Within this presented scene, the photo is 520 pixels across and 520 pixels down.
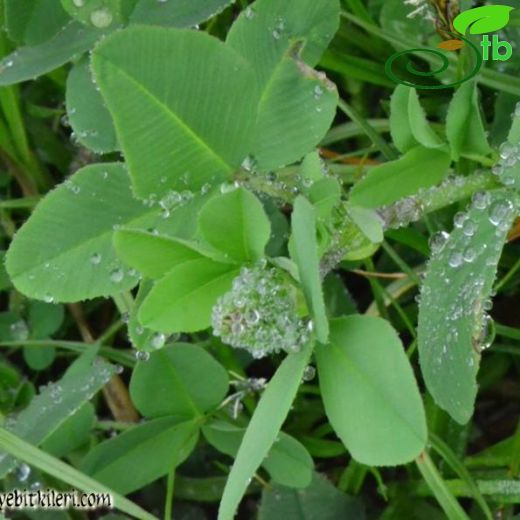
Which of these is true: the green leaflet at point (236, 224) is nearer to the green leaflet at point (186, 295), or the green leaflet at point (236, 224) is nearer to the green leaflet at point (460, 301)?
the green leaflet at point (186, 295)

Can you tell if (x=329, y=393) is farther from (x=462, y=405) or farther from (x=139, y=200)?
(x=139, y=200)

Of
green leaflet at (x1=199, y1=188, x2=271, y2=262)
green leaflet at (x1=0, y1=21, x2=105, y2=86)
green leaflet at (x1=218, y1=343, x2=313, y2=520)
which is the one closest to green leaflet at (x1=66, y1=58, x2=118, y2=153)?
green leaflet at (x1=0, y1=21, x2=105, y2=86)

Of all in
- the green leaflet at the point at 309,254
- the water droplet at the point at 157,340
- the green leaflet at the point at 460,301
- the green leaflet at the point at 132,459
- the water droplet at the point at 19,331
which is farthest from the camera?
the water droplet at the point at 19,331

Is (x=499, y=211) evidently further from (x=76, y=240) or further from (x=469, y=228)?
(x=76, y=240)

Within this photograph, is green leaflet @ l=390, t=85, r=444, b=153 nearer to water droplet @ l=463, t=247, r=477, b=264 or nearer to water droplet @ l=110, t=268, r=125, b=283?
water droplet @ l=463, t=247, r=477, b=264

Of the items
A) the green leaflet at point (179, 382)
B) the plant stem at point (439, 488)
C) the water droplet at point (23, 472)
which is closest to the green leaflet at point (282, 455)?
the green leaflet at point (179, 382)
